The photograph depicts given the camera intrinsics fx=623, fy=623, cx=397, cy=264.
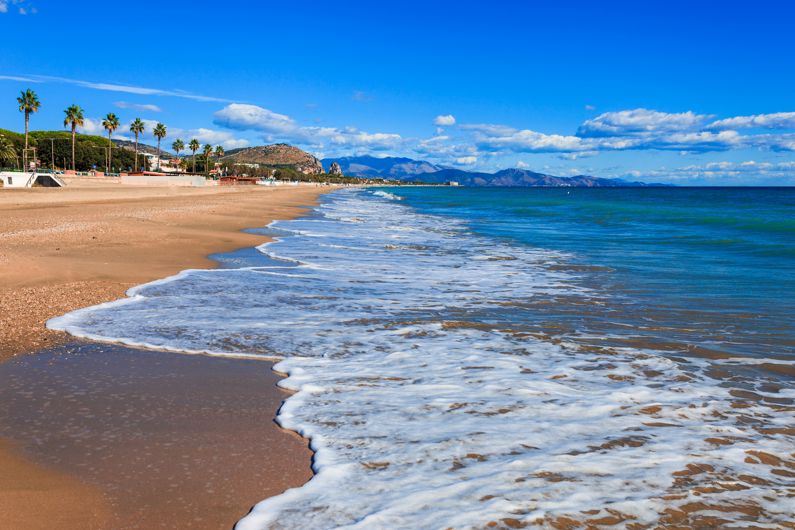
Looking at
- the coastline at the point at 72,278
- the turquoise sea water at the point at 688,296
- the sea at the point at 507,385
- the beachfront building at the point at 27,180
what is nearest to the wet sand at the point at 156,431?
the coastline at the point at 72,278

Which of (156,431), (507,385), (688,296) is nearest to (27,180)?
(688,296)

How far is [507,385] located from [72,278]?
27.0 ft

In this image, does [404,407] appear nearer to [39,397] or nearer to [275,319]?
[39,397]

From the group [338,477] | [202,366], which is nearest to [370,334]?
[202,366]

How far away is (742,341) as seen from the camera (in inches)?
310

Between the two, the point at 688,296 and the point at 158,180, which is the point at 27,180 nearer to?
the point at 158,180

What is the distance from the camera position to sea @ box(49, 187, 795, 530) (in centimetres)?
375

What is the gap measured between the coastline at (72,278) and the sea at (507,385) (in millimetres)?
455

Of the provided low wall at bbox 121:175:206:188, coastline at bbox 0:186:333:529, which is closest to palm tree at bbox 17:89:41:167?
low wall at bbox 121:175:206:188

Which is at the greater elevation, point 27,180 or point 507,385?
point 27,180

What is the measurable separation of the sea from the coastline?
1.49 ft

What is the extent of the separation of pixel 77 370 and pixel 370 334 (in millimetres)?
3322

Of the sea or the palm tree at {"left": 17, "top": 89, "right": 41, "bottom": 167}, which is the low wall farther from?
the sea

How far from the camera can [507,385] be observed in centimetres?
597
